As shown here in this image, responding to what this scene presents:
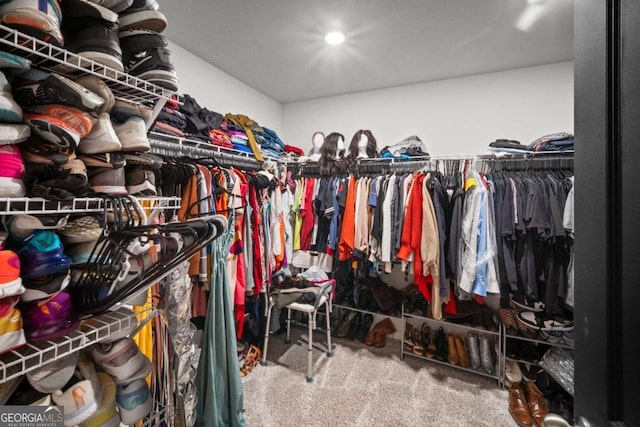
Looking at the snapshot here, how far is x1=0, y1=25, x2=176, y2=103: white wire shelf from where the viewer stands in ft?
1.66

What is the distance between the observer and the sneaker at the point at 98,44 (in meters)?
0.61

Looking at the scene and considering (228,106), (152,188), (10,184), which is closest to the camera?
(10,184)

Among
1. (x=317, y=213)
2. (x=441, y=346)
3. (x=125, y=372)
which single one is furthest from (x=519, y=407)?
(x=125, y=372)

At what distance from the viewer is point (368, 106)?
2.95 metres

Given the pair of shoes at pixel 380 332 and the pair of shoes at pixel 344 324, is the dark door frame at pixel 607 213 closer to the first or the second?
the pair of shoes at pixel 380 332

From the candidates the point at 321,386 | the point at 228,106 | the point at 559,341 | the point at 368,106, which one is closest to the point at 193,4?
the point at 228,106

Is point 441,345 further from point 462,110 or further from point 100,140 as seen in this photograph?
point 100,140

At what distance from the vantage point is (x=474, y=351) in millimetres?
2191

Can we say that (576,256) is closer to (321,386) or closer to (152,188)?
(152,188)

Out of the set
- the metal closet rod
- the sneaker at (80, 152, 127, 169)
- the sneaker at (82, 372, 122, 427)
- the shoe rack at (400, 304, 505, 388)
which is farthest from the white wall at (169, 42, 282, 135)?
the shoe rack at (400, 304, 505, 388)

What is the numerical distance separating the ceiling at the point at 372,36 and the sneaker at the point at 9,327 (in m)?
1.80

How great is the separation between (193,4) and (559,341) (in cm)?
319

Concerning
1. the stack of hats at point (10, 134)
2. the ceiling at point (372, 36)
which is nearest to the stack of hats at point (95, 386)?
the stack of hats at point (10, 134)

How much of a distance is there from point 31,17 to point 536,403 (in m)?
2.75
